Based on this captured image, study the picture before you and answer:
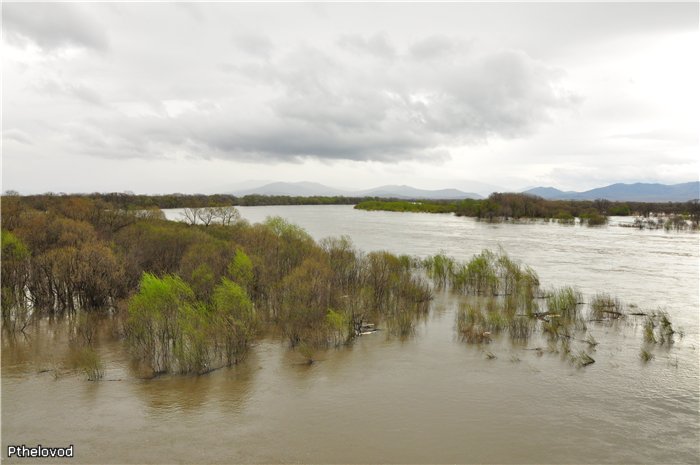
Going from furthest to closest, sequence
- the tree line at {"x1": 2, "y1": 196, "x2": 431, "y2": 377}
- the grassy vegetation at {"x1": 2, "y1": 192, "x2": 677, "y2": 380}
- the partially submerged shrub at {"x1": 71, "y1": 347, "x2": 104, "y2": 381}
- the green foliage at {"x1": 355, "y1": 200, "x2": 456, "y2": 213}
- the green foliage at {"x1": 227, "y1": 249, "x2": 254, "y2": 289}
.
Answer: the green foliage at {"x1": 355, "y1": 200, "x2": 456, "y2": 213}
the green foliage at {"x1": 227, "y1": 249, "x2": 254, "y2": 289}
the grassy vegetation at {"x1": 2, "y1": 192, "x2": 677, "y2": 380}
the tree line at {"x1": 2, "y1": 196, "x2": 431, "y2": 377}
the partially submerged shrub at {"x1": 71, "y1": 347, "x2": 104, "y2": 381}

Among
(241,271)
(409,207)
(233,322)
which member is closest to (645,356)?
(233,322)

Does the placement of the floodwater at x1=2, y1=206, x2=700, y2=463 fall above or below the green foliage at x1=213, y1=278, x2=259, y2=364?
below

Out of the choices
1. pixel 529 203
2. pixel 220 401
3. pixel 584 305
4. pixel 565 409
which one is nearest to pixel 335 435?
pixel 220 401

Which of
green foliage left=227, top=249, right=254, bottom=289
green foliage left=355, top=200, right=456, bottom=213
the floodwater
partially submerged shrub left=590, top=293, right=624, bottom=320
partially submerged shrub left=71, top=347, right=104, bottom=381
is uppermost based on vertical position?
green foliage left=355, top=200, right=456, bottom=213

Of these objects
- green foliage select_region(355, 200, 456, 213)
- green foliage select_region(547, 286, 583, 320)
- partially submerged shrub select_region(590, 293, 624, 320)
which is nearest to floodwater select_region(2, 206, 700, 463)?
partially submerged shrub select_region(590, 293, 624, 320)

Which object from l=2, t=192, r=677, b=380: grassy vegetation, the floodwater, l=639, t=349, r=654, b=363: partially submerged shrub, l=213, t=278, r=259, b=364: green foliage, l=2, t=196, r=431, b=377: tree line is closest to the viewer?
the floodwater

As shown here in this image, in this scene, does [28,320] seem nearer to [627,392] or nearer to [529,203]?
[627,392]

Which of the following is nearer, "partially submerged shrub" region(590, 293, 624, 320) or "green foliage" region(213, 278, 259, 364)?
"green foliage" region(213, 278, 259, 364)

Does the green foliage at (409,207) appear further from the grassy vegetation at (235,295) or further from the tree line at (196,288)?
the tree line at (196,288)

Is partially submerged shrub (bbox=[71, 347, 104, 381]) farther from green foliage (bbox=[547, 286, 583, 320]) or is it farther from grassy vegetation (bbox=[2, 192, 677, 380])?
green foliage (bbox=[547, 286, 583, 320])
